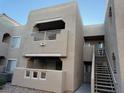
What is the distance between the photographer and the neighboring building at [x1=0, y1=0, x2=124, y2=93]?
6.84m

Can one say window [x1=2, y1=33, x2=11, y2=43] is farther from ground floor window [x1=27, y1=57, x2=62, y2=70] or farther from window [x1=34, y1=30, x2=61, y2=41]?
window [x1=34, y1=30, x2=61, y2=41]

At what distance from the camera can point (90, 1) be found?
1261 centimetres

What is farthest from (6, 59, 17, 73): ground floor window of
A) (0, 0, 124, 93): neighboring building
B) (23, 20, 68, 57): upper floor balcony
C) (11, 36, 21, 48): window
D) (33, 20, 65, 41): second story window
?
(33, 20, 65, 41): second story window

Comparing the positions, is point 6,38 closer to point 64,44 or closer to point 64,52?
point 64,44

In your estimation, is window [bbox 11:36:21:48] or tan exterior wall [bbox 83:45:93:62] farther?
window [bbox 11:36:21:48]

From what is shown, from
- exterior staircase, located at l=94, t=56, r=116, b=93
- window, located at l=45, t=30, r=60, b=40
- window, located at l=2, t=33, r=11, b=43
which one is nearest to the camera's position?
exterior staircase, located at l=94, t=56, r=116, b=93

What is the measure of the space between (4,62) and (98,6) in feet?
46.0

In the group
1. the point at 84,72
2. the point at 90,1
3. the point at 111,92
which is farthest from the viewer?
the point at 84,72

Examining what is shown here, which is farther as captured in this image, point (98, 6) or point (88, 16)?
point (88, 16)

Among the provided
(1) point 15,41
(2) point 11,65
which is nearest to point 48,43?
(2) point 11,65

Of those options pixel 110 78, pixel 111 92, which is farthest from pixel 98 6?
pixel 111 92

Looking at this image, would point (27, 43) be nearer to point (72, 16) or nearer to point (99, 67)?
point (72, 16)

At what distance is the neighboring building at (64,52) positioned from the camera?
684 centimetres

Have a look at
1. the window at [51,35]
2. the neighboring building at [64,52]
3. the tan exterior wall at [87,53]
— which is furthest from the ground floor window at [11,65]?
the tan exterior wall at [87,53]
